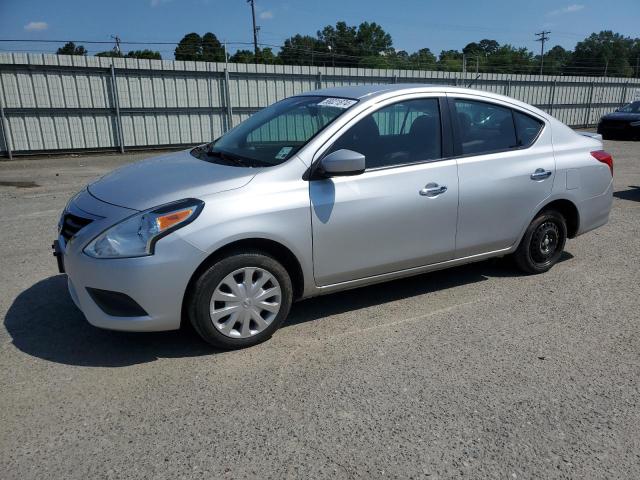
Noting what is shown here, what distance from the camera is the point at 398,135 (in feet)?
13.2

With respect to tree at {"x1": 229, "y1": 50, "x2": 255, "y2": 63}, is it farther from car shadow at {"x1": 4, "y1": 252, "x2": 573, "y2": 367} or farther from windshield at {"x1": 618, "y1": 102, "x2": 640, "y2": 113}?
car shadow at {"x1": 4, "y1": 252, "x2": 573, "y2": 367}

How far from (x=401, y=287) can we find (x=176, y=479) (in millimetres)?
2782

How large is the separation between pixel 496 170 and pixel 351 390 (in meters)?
2.35

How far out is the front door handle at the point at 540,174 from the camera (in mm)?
4492

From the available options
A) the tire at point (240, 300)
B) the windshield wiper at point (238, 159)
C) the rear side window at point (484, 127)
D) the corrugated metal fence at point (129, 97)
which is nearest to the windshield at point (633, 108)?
the corrugated metal fence at point (129, 97)

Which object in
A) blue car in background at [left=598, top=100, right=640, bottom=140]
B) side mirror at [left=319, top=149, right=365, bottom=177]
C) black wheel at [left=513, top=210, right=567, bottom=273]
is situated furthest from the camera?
blue car in background at [left=598, top=100, right=640, bottom=140]

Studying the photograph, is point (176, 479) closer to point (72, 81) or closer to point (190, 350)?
point (190, 350)

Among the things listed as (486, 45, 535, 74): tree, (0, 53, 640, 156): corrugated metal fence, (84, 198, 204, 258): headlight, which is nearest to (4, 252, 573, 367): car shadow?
(84, 198, 204, 258): headlight

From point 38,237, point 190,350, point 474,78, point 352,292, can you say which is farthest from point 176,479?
point 474,78

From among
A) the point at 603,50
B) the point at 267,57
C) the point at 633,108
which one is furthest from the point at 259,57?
the point at 603,50

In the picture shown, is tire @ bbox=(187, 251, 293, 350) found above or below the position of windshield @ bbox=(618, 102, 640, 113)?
below

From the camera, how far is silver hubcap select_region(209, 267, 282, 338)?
3.27 meters

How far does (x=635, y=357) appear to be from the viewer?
3375mm

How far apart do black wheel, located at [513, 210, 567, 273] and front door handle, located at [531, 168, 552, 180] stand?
1.21 feet
